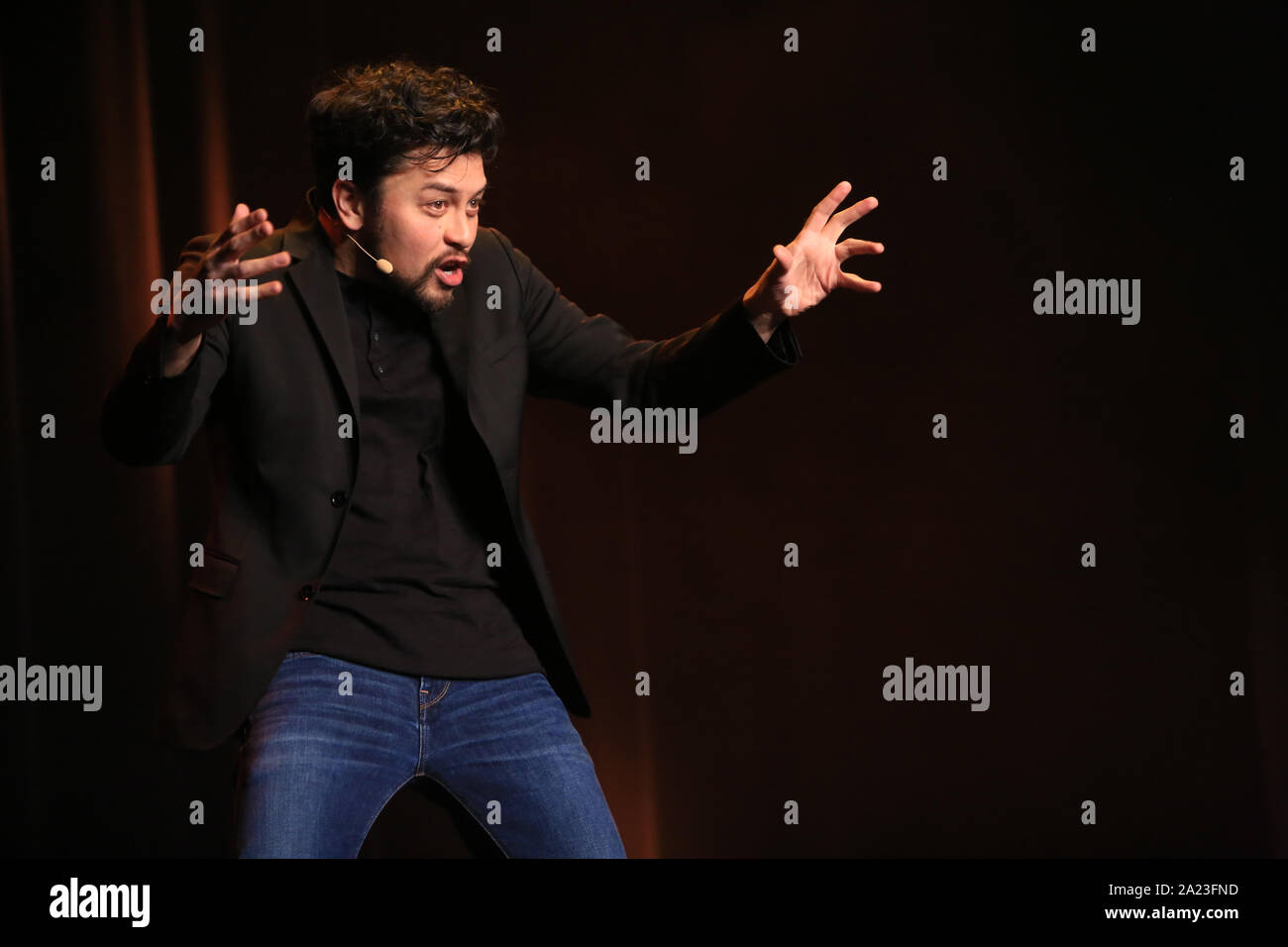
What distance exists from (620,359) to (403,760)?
2.18 feet

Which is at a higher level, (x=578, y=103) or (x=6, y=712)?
(x=578, y=103)

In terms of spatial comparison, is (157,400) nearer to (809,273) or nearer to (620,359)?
(620,359)

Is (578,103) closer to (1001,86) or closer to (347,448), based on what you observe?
(1001,86)

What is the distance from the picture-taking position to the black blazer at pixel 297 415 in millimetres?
1583

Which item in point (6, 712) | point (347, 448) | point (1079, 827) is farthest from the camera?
point (1079, 827)

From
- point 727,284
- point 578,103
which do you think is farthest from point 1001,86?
point 578,103

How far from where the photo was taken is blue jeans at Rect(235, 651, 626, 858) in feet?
5.00

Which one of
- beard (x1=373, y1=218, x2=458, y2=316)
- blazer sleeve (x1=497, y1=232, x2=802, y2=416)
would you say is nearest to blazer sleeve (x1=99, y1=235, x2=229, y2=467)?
beard (x1=373, y1=218, x2=458, y2=316)

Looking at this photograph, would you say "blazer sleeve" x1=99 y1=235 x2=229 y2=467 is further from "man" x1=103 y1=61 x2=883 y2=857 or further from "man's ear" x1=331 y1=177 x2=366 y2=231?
"man's ear" x1=331 y1=177 x2=366 y2=231

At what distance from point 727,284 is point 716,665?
0.82 m

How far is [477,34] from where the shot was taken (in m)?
2.68

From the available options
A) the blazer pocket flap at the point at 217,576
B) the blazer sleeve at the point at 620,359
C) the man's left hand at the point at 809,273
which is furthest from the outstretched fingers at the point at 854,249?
the blazer pocket flap at the point at 217,576

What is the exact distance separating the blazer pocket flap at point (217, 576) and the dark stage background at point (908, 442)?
1.05 metres

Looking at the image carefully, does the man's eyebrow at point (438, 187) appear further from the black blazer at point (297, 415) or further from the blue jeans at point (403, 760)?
the blue jeans at point (403, 760)
